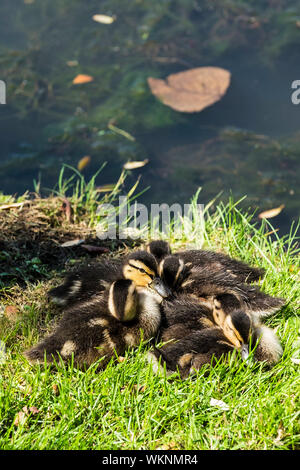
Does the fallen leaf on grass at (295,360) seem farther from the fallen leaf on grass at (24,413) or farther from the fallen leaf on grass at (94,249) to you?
the fallen leaf on grass at (94,249)

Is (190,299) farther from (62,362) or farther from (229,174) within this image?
(229,174)

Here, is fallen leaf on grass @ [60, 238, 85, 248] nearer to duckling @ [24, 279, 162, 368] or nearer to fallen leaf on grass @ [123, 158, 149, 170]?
duckling @ [24, 279, 162, 368]

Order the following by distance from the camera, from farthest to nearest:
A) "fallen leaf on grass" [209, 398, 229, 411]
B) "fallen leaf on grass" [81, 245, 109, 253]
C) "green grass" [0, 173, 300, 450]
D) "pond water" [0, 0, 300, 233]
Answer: "pond water" [0, 0, 300, 233]
"fallen leaf on grass" [81, 245, 109, 253]
"fallen leaf on grass" [209, 398, 229, 411]
"green grass" [0, 173, 300, 450]

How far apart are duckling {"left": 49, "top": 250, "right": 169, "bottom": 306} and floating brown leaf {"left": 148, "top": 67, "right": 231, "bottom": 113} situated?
3.38 m

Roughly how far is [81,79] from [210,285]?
16.0 feet

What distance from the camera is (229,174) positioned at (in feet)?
18.6

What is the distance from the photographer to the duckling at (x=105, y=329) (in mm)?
2686

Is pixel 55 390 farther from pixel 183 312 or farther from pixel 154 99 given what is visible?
pixel 154 99

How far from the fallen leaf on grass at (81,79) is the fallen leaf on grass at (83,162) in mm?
1638

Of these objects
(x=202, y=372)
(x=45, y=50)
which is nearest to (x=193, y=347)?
(x=202, y=372)

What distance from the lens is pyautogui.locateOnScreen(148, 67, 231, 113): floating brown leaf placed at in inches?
247

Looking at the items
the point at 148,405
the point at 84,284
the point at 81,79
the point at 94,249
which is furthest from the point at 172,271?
the point at 81,79

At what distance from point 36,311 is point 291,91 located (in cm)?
483

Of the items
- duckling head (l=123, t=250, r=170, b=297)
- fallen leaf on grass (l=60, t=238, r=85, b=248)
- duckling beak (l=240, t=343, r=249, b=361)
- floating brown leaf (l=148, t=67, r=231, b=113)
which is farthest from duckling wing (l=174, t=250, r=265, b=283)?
floating brown leaf (l=148, t=67, r=231, b=113)
